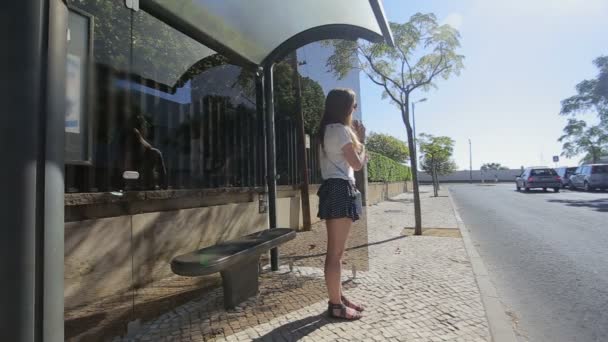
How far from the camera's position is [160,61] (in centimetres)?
422

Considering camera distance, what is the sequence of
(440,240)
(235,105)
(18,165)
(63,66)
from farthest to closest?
(440,240) < (235,105) < (63,66) < (18,165)

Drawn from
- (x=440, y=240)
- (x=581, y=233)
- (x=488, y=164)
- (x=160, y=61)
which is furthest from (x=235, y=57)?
(x=488, y=164)

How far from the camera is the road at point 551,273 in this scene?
10.4 feet

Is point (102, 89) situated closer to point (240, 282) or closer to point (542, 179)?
point (240, 282)

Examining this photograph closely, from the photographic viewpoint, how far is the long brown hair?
2.98m

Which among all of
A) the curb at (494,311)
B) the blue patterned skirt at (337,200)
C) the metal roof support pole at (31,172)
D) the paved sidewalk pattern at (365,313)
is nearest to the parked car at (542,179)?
the paved sidewalk pattern at (365,313)

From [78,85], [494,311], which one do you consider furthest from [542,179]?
[78,85]

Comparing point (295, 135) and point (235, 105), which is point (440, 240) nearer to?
point (295, 135)

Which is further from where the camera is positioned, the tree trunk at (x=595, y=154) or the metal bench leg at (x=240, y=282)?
the tree trunk at (x=595, y=154)

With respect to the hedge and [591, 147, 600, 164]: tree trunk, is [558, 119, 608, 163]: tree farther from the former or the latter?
the hedge

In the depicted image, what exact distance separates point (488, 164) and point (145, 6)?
90.3 m

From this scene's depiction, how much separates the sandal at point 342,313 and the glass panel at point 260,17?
2.81 m

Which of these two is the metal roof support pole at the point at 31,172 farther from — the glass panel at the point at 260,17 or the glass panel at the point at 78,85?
the glass panel at the point at 260,17

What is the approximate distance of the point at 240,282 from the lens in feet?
11.0
